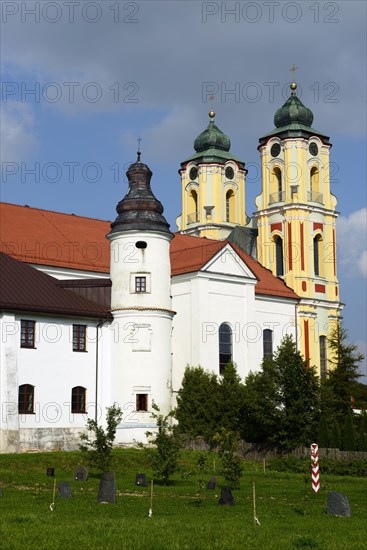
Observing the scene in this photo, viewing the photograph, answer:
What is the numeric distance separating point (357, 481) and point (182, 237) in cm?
3225

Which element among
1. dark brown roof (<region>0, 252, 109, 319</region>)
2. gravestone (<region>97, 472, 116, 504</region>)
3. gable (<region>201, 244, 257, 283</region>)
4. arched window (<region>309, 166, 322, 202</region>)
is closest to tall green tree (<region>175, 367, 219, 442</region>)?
gable (<region>201, 244, 257, 283</region>)

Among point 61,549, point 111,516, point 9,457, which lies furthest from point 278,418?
point 61,549

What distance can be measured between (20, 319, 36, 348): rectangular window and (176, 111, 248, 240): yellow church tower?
119ft

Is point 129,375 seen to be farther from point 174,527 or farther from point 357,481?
point 174,527

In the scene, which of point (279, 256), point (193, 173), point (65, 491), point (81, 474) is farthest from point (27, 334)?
point (193, 173)

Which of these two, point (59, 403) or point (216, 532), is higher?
point (59, 403)

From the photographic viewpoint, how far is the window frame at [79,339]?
4381 centimetres

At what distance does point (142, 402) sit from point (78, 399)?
372 centimetres

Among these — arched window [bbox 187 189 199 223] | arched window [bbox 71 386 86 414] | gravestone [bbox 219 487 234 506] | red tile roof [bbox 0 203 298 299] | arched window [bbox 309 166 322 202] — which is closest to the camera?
gravestone [bbox 219 487 234 506]

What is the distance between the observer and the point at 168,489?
96.0 feet

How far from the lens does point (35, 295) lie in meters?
42.8

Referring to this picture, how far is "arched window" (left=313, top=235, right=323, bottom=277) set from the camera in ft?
225

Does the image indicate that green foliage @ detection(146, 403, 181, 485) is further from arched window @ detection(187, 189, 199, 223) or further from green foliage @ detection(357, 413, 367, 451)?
arched window @ detection(187, 189, 199, 223)

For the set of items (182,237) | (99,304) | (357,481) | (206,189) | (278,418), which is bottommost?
(357,481)
